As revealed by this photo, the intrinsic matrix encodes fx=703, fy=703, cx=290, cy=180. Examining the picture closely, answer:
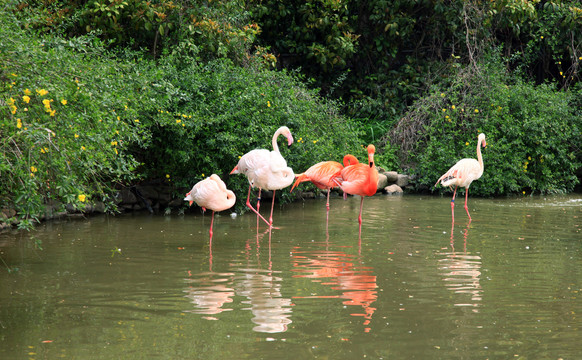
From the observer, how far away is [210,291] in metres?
6.08

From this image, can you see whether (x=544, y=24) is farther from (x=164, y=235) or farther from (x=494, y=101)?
(x=164, y=235)

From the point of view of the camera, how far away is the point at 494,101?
14875mm

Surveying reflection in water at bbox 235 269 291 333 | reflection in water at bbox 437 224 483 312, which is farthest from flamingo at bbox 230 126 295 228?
reflection in water at bbox 235 269 291 333

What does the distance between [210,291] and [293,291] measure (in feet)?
2.36

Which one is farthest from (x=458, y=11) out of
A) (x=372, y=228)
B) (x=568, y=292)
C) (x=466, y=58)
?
(x=568, y=292)

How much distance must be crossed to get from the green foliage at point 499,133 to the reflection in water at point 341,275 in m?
7.19

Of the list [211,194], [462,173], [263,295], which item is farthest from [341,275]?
[462,173]

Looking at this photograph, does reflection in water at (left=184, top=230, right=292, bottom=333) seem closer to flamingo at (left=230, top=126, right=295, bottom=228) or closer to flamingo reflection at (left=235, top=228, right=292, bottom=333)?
flamingo reflection at (left=235, top=228, right=292, bottom=333)

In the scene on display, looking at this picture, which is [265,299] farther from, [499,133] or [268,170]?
[499,133]

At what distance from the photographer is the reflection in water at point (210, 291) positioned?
553 centimetres

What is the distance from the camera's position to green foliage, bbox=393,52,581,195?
14508mm

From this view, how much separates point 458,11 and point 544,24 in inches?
85.6

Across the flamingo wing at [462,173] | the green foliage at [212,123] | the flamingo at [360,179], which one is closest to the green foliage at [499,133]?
the flamingo wing at [462,173]

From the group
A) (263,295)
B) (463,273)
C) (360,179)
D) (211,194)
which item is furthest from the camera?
(360,179)
